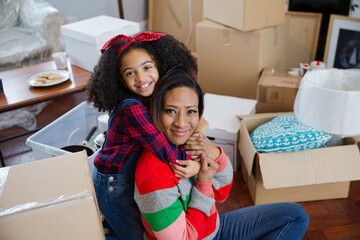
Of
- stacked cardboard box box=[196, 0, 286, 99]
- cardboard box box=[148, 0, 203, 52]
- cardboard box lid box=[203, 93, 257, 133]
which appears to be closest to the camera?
cardboard box lid box=[203, 93, 257, 133]

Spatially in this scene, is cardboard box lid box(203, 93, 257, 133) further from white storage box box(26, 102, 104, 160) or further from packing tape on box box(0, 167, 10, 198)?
packing tape on box box(0, 167, 10, 198)

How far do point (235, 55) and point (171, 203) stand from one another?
1.75 meters

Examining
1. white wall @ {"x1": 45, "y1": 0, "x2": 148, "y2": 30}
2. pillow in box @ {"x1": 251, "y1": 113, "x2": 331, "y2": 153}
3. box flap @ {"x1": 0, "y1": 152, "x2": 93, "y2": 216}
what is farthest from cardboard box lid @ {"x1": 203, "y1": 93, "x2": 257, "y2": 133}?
white wall @ {"x1": 45, "y1": 0, "x2": 148, "y2": 30}

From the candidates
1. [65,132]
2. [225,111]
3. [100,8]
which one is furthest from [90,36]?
[100,8]

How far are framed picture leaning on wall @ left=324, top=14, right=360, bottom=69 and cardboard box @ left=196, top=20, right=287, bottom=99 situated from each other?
39 centimetres

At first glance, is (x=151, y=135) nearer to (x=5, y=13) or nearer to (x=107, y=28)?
(x=107, y=28)

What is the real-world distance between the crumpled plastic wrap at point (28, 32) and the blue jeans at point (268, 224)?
7.75 ft

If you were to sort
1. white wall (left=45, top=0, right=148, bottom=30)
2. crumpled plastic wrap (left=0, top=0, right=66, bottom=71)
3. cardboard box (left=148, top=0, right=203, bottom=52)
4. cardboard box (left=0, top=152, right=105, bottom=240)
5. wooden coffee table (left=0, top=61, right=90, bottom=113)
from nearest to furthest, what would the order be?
cardboard box (left=0, top=152, right=105, bottom=240) → wooden coffee table (left=0, top=61, right=90, bottom=113) → crumpled plastic wrap (left=0, top=0, right=66, bottom=71) → cardboard box (left=148, top=0, right=203, bottom=52) → white wall (left=45, top=0, right=148, bottom=30)

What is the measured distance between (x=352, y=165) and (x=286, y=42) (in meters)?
1.44

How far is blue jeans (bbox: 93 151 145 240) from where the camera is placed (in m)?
1.12

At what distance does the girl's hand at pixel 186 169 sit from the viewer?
3.35ft

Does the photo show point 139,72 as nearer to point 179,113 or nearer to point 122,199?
point 179,113

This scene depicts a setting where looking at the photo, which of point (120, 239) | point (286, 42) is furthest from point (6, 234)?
point (286, 42)

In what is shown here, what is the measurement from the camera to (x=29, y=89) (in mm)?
2084
